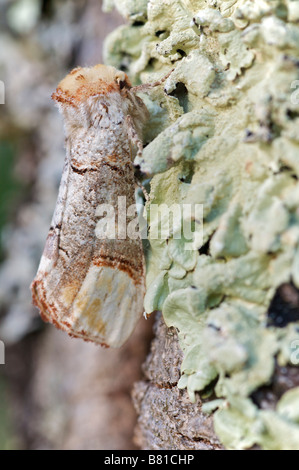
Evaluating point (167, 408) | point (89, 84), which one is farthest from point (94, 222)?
point (167, 408)

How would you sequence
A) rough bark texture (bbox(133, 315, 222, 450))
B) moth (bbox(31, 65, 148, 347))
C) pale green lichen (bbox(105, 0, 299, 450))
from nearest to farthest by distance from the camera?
1. pale green lichen (bbox(105, 0, 299, 450))
2. rough bark texture (bbox(133, 315, 222, 450))
3. moth (bbox(31, 65, 148, 347))

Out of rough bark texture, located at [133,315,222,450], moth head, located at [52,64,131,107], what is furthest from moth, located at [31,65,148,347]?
rough bark texture, located at [133,315,222,450]

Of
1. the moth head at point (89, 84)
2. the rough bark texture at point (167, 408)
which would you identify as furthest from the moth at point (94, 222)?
the rough bark texture at point (167, 408)

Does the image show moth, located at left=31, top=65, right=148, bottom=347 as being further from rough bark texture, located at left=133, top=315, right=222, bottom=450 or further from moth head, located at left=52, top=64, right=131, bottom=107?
rough bark texture, located at left=133, top=315, right=222, bottom=450

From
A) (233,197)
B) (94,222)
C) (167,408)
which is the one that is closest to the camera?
(233,197)

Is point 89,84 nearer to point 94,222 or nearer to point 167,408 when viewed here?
point 94,222

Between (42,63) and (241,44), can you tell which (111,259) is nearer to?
(241,44)

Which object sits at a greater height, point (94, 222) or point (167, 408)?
point (94, 222)

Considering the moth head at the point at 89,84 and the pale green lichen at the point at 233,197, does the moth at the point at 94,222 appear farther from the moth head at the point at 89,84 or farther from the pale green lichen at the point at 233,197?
the pale green lichen at the point at 233,197
